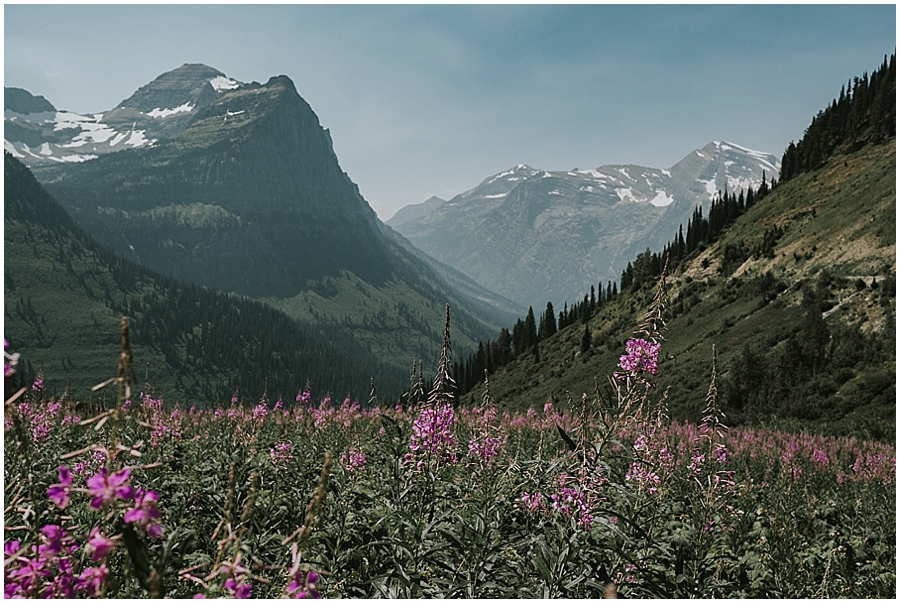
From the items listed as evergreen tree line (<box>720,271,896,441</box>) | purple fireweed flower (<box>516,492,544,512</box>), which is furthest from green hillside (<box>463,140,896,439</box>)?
purple fireweed flower (<box>516,492,544,512</box>)

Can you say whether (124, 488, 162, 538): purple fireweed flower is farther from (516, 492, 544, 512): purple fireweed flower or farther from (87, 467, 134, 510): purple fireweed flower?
(516, 492, 544, 512): purple fireweed flower

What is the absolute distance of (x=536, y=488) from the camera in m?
5.08

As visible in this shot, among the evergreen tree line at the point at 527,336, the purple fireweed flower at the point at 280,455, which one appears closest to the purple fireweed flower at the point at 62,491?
the purple fireweed flower at the point at 280,455

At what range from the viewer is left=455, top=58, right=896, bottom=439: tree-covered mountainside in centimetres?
3912

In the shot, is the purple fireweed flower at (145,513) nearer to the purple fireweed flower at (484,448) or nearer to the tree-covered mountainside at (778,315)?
the purple fireweed flower at (484,448)

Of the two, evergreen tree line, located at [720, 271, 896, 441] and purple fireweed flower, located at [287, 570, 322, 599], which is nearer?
purple fireweed flower, located at [287, 570, 322, 599]

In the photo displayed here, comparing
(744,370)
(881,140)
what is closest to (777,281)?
(744,370)

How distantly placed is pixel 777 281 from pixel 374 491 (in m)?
65.3

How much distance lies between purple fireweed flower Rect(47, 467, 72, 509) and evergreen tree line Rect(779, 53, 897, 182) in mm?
107259

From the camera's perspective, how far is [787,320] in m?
50.7

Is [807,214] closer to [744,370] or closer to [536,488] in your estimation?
[744,370]

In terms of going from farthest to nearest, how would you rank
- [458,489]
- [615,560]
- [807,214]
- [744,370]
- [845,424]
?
[807,214] → [744,370] → [845,424] → [458,489] → [615,560]

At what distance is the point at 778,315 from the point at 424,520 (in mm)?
57289

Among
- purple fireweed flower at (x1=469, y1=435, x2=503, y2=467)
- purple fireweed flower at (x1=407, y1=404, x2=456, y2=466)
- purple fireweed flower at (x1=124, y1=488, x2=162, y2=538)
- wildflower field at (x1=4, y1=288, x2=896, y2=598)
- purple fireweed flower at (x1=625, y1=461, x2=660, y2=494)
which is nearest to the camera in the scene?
purple fireweed flower at (x1=124, y1=488, x2=162, y2=538)
